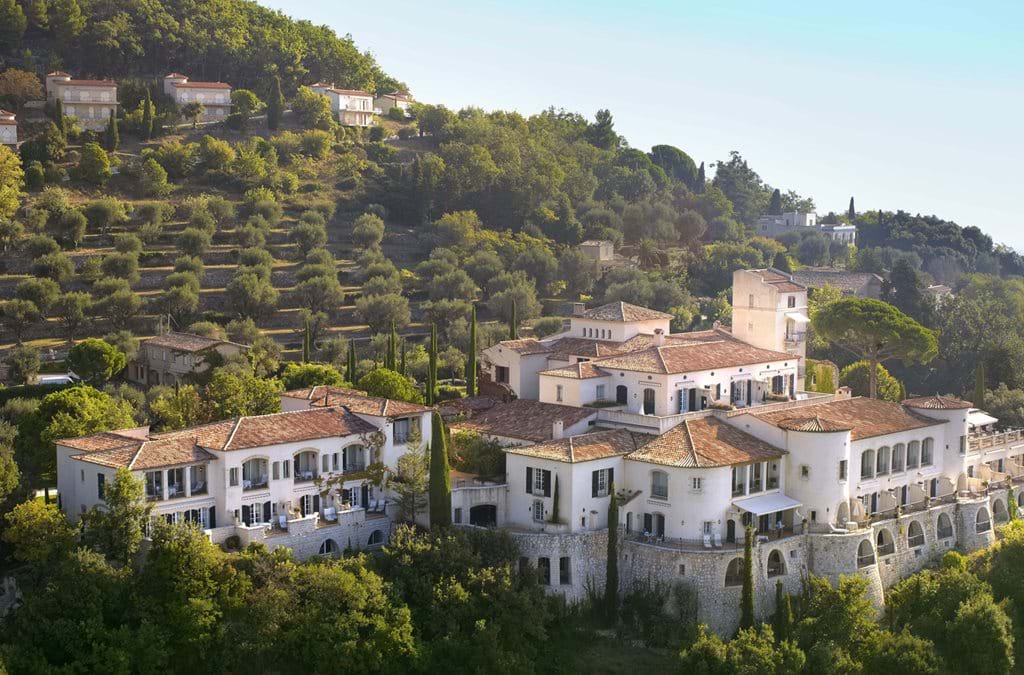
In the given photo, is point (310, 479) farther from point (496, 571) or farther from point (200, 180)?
point (200, 180)

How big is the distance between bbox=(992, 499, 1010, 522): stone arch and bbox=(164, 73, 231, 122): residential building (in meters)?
70.2

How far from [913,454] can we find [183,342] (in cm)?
3326

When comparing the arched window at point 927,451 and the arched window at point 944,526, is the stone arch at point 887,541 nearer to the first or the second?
the arched window at point 944,526

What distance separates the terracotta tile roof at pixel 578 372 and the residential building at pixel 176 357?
17752 mm

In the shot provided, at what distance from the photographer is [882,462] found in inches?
1841

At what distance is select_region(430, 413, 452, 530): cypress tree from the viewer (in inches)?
1609

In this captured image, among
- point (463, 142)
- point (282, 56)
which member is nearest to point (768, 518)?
point (463, 142)

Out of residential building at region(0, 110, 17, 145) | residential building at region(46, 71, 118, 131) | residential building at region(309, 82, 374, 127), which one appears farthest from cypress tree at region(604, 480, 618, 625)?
residential building at region(309, 82, 374, 127)

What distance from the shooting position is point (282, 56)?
112 meters

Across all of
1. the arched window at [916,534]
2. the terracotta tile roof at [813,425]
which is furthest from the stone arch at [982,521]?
the terracotta tile roof at [813,425]

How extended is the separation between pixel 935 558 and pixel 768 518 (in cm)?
799

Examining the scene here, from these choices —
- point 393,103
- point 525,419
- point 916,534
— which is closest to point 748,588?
point 916,534

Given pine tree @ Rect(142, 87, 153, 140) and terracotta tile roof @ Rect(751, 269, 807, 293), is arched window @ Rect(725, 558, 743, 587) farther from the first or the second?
pine tree @ Rect(142, 87, 153, 140)

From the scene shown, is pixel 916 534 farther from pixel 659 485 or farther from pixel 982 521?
pixel 659 485
